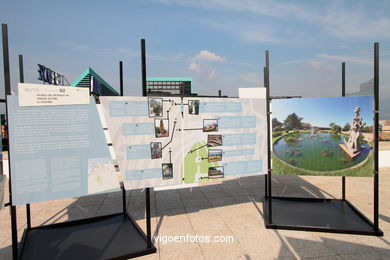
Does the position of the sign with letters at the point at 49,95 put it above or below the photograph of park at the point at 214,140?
above

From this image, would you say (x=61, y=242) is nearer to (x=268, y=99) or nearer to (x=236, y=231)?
(x=236, y=231)

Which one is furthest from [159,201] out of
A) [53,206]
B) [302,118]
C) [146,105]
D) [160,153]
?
[302,118]

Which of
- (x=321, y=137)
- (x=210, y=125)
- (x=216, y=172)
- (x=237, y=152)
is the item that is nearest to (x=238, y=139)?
(x=237, y=152)

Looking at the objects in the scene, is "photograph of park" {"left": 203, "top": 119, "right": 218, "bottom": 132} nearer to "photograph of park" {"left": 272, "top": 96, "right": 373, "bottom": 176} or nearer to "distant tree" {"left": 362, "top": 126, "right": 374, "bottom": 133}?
"photograph of park" {"left": 272, "top": 96, "right": 373, "bottom": 176}

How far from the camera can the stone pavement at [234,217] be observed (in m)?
4.36

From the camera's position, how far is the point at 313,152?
588 centimetres

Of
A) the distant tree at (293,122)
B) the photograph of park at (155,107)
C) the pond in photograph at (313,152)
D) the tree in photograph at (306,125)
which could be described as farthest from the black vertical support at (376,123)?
the photograph of park at (155,107)

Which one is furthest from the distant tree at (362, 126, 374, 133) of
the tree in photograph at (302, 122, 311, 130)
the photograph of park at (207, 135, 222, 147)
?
the photograph of park at (207, 135, 222, 147)

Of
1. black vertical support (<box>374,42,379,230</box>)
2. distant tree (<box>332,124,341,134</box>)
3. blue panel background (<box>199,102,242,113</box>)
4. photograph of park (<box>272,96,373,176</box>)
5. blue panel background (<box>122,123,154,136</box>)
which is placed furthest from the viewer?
distant tree (<box>332,124,341,134</box>)

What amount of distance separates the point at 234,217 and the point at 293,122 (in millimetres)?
2549

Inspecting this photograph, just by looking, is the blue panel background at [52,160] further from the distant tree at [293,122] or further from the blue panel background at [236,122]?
the distant tree at [293,122]

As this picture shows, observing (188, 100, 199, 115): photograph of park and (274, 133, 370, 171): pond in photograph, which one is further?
(274, 133, 370, 171): pond in photograph

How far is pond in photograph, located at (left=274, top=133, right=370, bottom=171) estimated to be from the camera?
5.75 metres

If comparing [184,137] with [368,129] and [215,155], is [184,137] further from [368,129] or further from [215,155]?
[368,129]
